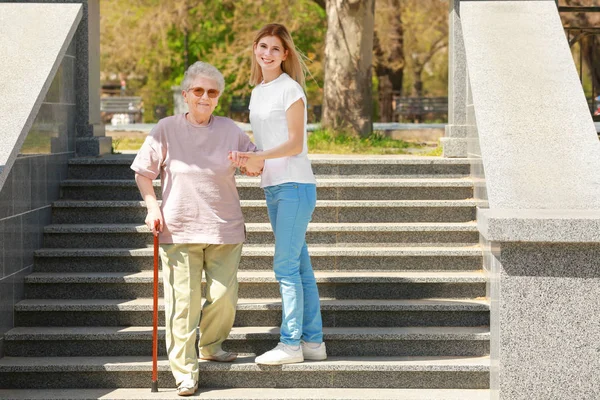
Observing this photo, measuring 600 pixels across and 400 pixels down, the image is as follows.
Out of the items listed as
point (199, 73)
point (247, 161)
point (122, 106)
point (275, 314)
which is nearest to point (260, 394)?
point (275, 314)

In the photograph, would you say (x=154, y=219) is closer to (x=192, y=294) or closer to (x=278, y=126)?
(x=192, y=294)

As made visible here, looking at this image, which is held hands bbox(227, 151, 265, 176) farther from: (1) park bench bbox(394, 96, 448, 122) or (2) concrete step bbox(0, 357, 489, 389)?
(1) park bench bbox(394, 96, 448, 122)

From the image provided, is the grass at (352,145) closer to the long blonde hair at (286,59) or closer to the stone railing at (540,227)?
the stone railing at (540,227)

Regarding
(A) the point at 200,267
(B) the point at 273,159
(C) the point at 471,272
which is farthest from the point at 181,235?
(C) the point at 471,272

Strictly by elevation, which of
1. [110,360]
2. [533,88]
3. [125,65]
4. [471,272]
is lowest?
[110,360]

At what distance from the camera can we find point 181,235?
5.65 meters

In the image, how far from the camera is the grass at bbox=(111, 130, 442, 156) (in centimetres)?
1128

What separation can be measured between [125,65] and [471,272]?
95.4 feet

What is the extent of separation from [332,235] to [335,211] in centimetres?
27

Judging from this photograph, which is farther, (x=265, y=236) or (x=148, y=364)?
(x=265, y=236)

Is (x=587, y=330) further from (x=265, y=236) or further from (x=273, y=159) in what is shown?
(x=265, y=236)

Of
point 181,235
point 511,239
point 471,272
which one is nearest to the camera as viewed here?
point 511,239

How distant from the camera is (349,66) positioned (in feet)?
45.0

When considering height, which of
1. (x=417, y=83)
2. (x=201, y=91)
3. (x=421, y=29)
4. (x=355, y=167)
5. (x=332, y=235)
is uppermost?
(x=421, y=29)
